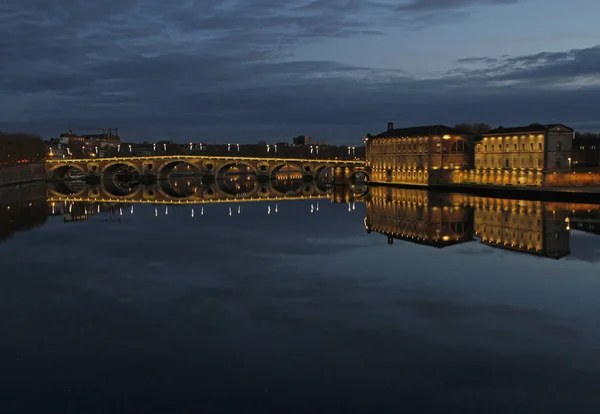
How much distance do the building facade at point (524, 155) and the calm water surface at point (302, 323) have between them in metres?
28.1

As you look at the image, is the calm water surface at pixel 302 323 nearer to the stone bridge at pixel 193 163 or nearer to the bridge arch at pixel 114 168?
the stone bridge at pixel 193 163

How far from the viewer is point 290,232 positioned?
29.3 meters

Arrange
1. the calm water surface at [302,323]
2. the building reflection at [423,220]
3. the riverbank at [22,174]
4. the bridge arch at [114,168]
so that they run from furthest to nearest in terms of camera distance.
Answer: the bridge arch at [114,168], the riverbank at [22,174], the building reflection at [423,220], the calm water surface at [302,323]

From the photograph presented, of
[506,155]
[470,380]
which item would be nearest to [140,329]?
[470,380]

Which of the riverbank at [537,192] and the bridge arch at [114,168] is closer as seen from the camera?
the riverbank at [537,192]

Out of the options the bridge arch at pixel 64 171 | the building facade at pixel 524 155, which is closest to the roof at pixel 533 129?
the building facade at pixel 524 155

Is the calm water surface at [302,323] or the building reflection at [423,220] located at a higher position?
the building reflection at [423,220]

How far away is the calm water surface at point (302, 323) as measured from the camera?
Result: 8.96m

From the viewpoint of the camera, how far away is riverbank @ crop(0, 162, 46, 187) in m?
65.4

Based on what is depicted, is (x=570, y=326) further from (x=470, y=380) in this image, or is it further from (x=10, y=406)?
(x=10, y=406)

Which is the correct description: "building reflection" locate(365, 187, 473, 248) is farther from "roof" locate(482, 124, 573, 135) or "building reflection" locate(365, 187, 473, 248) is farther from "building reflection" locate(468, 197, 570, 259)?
Result: "roof" locate(482, 124, 573, 135)

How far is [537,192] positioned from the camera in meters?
46.2

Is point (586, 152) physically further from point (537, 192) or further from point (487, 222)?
point (487, 222)

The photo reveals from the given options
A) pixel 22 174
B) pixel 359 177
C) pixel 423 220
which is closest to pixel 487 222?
pixel 423 220
